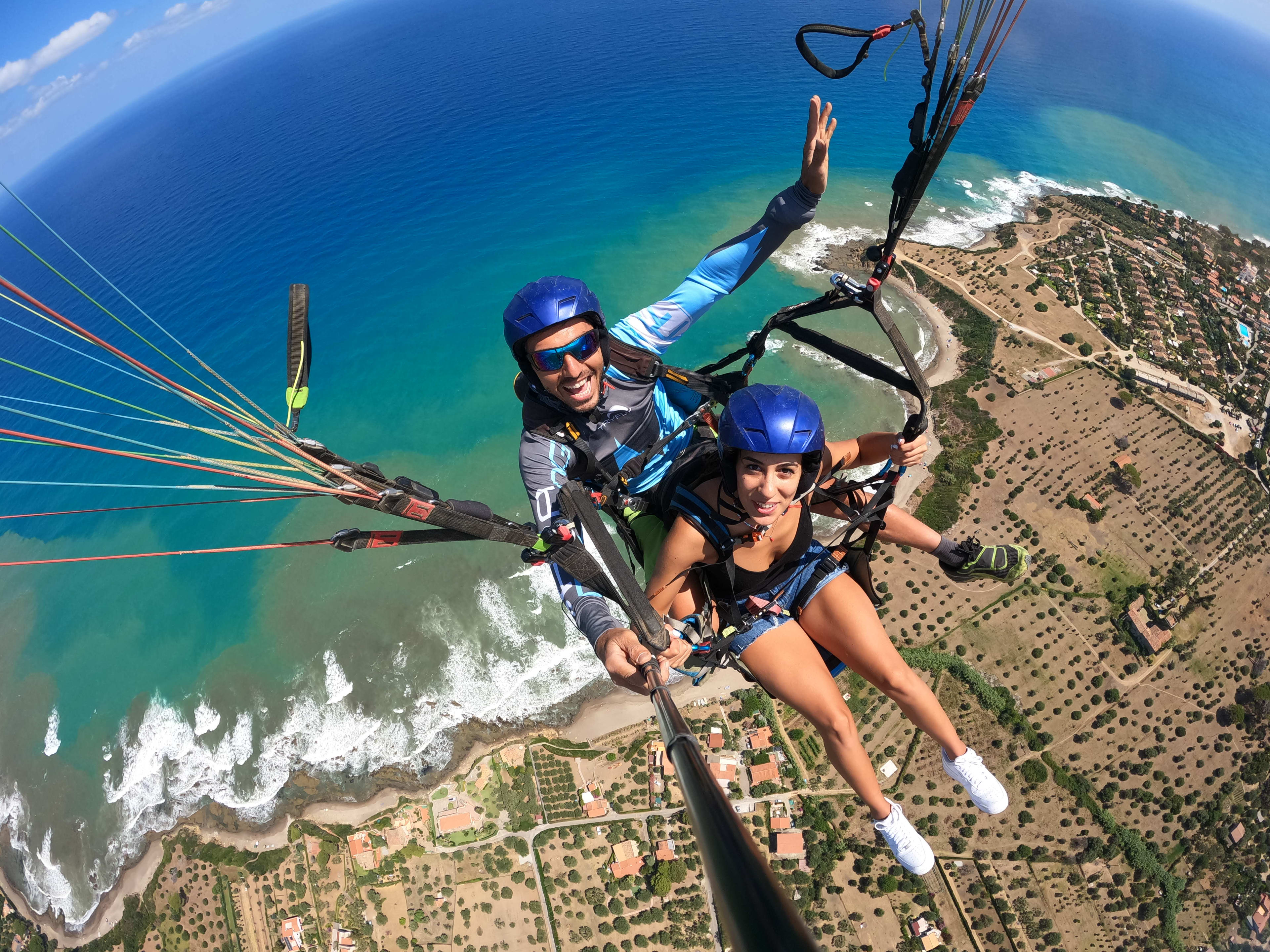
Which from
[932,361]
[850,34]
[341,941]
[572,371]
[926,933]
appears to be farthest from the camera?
[932,361]

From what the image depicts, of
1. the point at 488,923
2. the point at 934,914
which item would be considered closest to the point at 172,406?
the point at 488,923

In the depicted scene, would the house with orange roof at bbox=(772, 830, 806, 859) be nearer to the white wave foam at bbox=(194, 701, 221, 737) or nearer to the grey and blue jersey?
the grey and blue jersey

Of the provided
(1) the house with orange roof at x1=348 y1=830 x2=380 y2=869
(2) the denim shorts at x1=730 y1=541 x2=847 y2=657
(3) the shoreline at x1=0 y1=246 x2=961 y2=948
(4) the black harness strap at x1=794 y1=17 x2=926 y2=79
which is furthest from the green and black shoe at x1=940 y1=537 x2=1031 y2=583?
(1) the house with orange roof at x1=348 y1=830 x2=380 y2=869

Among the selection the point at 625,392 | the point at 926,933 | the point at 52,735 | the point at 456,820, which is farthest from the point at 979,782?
the point at 52,735

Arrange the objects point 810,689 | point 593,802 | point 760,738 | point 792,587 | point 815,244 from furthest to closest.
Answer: point 815,244 → point 760,738 → point 593,802 → point 792,587 → point 810,689

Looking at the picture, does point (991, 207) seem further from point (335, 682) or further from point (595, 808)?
point (335, 682)
